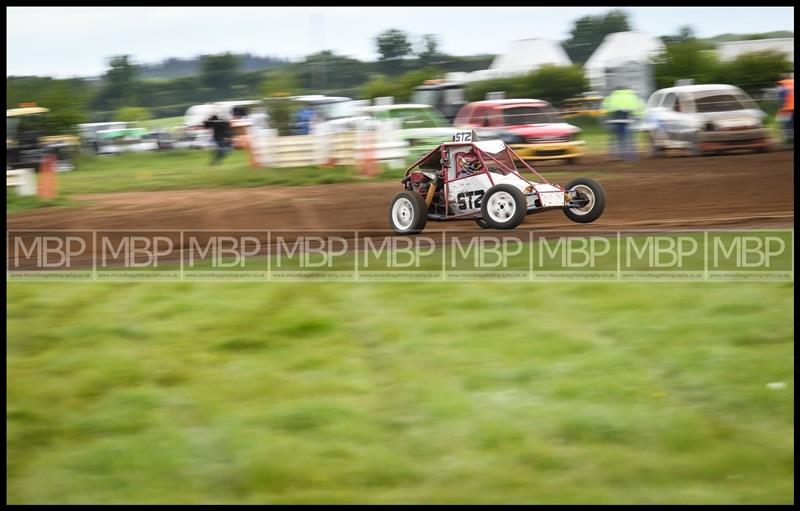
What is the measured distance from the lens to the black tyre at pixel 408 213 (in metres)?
9.09

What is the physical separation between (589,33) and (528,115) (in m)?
6.96

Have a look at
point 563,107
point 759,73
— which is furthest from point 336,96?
point 759,73

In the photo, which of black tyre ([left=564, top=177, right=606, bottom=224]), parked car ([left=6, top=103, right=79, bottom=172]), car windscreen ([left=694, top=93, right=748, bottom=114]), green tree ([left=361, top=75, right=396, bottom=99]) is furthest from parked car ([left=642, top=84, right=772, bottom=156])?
parked car ([left=6, top=103, right=79, bottom=172])

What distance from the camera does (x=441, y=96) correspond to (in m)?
18.5

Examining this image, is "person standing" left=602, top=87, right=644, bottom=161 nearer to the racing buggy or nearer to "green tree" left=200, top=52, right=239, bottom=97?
the racing buggy

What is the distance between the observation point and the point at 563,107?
1858 cm

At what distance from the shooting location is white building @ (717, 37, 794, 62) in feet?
63.9

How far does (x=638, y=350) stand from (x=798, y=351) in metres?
0.99

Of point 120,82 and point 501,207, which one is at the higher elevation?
point 120,82

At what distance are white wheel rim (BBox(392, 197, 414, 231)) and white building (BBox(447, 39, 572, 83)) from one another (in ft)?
34.1

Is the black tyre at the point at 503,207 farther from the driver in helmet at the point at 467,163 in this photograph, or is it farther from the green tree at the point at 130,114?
the green tree at the point at 130,114

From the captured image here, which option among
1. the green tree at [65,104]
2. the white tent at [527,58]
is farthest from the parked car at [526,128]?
the green tree at [65,104]

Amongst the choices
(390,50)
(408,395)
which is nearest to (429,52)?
(390,50)
